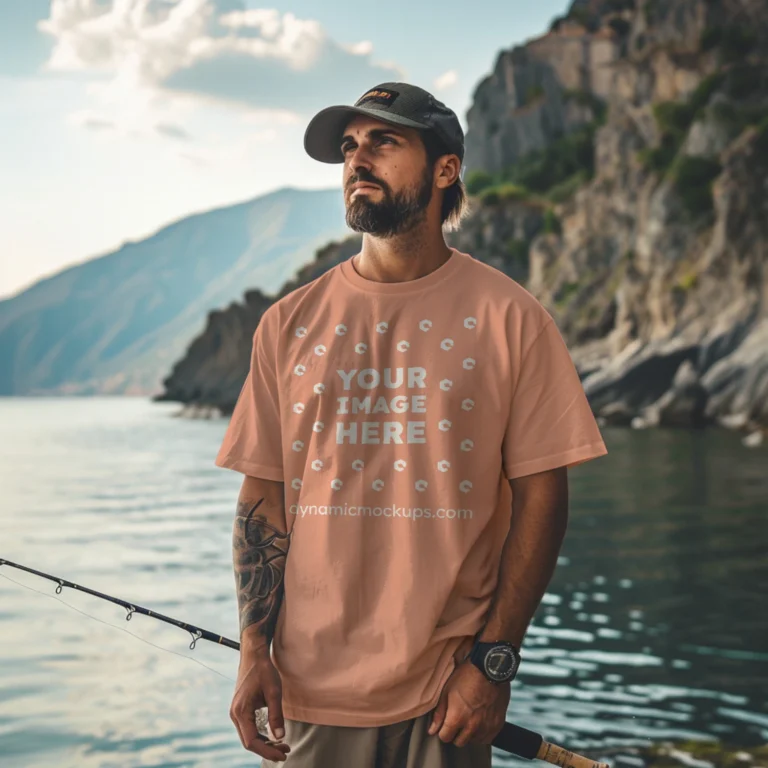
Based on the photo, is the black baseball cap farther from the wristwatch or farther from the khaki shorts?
the khaki shorts

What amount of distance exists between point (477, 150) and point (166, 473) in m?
87.6

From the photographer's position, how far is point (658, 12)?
91.2m

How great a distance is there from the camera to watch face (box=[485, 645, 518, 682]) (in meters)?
2.83

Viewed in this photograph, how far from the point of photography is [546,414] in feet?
9.81

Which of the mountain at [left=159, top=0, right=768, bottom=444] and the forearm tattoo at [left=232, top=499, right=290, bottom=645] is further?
the mountain at [left=159, top=0, right=768, bottom=444]

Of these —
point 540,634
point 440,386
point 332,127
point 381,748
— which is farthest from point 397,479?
point 540,634

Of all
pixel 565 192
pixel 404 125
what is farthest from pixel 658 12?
pixel 404 125

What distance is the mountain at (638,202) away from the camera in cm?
5284

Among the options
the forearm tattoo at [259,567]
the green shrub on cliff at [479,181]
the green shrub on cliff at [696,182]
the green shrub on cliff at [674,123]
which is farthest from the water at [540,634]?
the green shrub on cliff at [479,181]

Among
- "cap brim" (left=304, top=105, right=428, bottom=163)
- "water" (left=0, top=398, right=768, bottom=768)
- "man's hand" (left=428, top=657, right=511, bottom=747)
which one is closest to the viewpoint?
"man's hand" (left=428, top=657, right=511, bottom=747)

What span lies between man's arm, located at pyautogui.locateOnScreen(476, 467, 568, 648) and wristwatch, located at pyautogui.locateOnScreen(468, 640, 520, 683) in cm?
3

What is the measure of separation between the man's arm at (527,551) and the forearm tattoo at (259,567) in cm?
60

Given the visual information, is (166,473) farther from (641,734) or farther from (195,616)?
(641,734)

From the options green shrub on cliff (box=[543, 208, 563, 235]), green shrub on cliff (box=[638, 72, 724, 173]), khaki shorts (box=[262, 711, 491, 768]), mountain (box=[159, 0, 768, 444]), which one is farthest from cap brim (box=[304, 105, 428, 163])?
green shrub on cliff (box=[543, 208, 563, 235])
